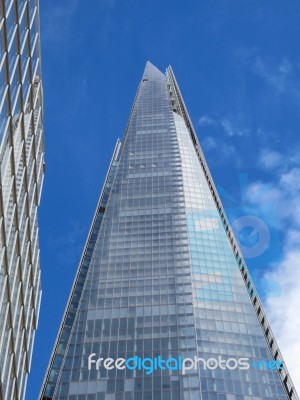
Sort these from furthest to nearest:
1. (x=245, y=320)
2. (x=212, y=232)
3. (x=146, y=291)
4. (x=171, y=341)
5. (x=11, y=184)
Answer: (x=212, y=232)
(x=146, y=291)
(x=245, y=320)
(x=171, y=341)
(x=11, y=184)

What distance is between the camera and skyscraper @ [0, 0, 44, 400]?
39.7 m

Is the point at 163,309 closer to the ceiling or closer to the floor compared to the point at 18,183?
closer to the ceiling

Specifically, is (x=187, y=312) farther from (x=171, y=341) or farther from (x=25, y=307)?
(x=25, y=307)

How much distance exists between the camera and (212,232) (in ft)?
364

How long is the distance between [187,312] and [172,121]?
82.2m

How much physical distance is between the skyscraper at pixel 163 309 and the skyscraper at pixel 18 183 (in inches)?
803

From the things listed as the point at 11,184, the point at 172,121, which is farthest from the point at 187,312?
the point at 172,121

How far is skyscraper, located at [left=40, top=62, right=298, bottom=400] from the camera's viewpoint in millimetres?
75312

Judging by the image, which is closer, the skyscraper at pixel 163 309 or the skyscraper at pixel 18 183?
the skyscraper at pixel 18 183

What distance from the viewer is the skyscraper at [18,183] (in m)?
39.7

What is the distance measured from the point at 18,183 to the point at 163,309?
46.8m

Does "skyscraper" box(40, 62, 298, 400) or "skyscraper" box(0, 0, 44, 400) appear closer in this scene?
"skyscraper" box(0, 0, 44, 400)

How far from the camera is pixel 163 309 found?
8981 cm

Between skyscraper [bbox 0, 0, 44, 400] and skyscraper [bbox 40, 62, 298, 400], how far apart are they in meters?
20.4
